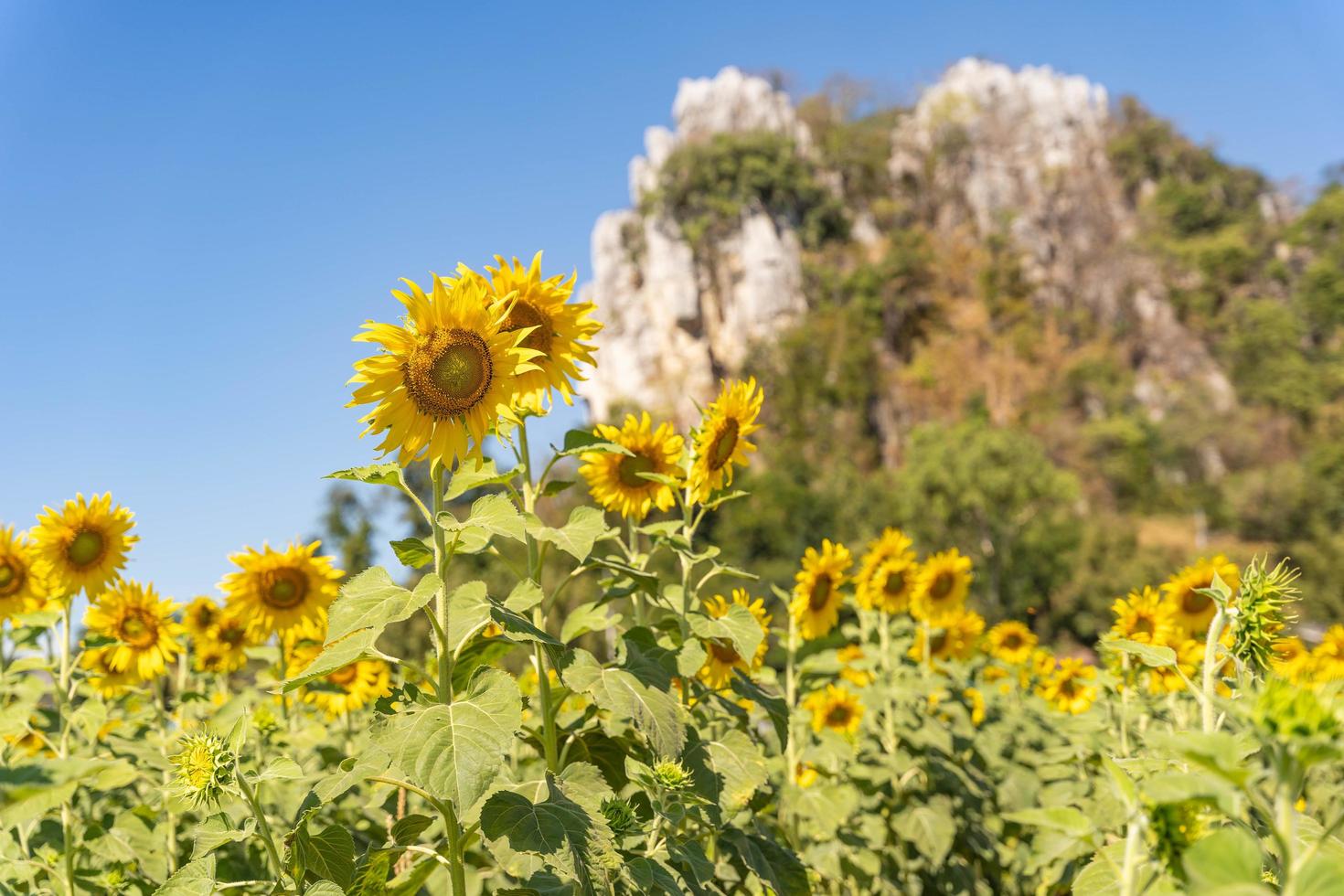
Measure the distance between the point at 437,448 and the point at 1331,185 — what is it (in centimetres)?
7650

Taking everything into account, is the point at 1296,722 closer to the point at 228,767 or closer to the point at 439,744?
the point at 439,744

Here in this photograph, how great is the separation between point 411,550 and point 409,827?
21.7 inches

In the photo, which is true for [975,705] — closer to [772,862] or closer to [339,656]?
[772,862]

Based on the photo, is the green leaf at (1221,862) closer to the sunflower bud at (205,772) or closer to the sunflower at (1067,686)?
the sunflower bud at (205,772)

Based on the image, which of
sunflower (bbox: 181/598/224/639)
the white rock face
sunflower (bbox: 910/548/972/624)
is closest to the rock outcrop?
the white rock face

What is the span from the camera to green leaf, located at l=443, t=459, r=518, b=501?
1.65 meters

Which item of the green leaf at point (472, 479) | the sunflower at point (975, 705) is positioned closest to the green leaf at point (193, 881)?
the green leaf at point (472, 479)

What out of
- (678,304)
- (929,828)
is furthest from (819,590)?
(678,304)

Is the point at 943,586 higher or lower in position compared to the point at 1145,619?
higher

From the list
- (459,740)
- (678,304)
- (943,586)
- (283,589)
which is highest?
(678,304)

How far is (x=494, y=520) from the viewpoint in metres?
1.61

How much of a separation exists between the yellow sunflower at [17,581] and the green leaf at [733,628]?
2.24m

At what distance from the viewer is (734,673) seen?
2162 millimetres

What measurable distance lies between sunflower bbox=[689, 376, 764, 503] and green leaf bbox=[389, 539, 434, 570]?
83cm
